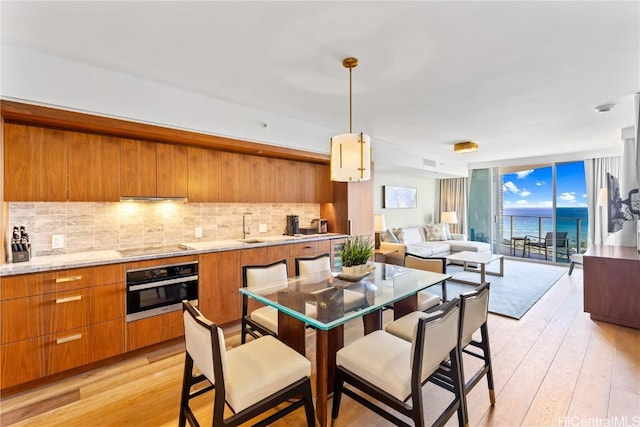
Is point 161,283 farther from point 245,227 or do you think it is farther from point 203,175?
point 245,227

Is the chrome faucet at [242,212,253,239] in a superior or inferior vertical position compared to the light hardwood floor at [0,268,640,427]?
superior

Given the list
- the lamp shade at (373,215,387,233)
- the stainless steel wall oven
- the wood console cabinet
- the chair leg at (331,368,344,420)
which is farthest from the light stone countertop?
the wood console cabinet

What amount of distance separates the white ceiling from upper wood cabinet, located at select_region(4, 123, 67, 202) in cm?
66

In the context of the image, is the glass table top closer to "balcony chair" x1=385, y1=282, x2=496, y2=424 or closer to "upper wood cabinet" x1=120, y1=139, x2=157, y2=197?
"balcony chair" x1=385, y1=282, x2=496, y2=424

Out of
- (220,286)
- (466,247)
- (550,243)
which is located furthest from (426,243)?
(220,286)

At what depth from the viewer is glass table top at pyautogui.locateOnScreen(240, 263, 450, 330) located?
1.70 m

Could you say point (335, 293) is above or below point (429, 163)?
below

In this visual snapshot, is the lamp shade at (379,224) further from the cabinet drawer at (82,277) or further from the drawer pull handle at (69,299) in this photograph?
the drawer pull handle at (69,299)

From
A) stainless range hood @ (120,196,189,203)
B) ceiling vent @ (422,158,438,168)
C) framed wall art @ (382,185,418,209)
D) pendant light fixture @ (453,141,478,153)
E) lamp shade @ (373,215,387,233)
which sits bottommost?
lamp shade @ (373,215,387,233)

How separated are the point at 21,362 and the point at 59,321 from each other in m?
0.32

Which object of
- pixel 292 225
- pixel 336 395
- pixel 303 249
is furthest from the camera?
pixel 292 225

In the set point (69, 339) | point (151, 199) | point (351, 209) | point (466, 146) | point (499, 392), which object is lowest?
point (499, 392)

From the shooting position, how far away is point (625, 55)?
2.28m

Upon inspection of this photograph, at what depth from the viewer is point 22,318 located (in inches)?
83.4
